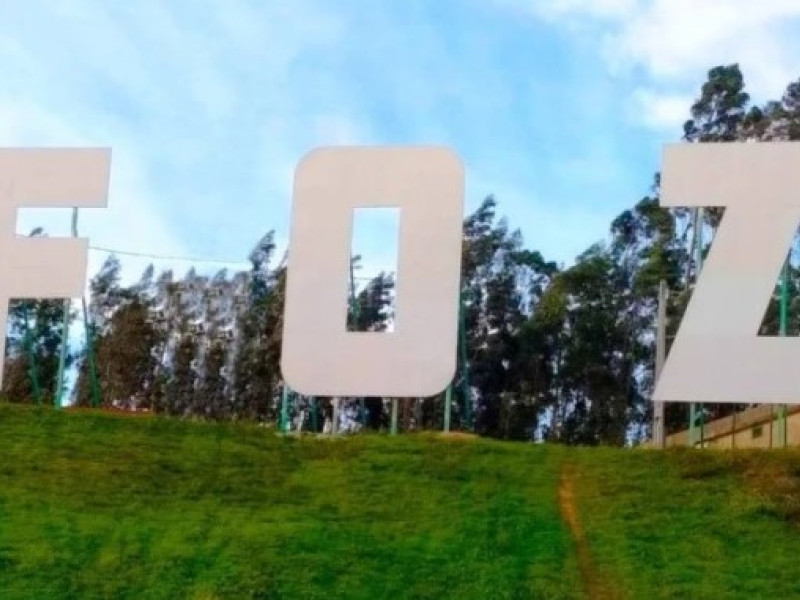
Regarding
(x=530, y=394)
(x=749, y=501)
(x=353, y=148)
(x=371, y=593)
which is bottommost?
(x=371, y=593)

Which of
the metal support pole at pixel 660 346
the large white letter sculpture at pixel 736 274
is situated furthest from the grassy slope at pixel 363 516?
the metal support pole at pixel 660 346

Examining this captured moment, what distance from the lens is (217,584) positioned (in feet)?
32.2

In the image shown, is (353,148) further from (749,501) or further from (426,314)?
(749,501)

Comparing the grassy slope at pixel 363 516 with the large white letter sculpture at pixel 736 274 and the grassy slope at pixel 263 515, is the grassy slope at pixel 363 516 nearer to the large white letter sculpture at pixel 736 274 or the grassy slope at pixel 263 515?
the grassy slope at pixel 263 515

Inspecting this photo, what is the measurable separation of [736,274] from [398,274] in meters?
2.82

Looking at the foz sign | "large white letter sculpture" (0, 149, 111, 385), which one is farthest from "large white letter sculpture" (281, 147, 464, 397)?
"large white letter sculpture" (0, 149, 111, 385)

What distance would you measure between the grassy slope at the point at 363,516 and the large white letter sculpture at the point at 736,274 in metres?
0.60

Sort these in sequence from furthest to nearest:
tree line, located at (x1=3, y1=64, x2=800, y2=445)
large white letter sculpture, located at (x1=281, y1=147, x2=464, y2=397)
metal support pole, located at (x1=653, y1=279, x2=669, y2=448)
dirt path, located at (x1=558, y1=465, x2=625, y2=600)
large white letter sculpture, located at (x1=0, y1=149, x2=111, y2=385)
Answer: tree line, located at (x1=3, y1=64, x2=800, y2=445)
metal support pole, located at (x1=653, y1=279, x2=669, y2=448)
large white letter sculpture, located at (x1=0, y1=149, x2=111, y2=385)
large white letter sculpture, located at (x1=281, y1=147, x2=464, y2=397)
dirt path, located at (x1=558, y1=465, x2=625, y2=600)

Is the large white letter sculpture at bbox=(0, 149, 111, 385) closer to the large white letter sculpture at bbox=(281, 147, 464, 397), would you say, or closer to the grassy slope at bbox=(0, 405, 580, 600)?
the grassy slope at bbox=(0, 405, 580, 600)

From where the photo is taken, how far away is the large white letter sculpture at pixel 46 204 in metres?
14.0

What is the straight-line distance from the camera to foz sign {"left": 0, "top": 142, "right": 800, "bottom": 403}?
1252 cm

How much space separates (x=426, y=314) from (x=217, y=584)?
12.2ft

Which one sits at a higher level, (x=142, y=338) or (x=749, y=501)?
(x=142, y=338)

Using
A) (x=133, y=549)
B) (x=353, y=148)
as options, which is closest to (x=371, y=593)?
(x=133, y=549)
